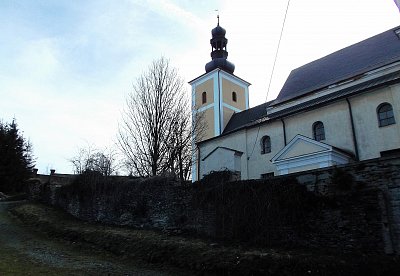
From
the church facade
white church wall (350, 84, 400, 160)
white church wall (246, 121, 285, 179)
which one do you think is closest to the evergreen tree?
the church facade

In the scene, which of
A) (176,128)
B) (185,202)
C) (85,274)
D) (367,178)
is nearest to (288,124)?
(176,128)

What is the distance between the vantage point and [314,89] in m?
22.2

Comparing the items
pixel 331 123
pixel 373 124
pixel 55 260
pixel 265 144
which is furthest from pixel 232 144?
pixel 55 260

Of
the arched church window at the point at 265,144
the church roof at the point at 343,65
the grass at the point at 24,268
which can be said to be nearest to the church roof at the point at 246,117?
the church roof at the point at 343,65

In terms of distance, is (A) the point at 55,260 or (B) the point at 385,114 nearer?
(A) the point at 55,260

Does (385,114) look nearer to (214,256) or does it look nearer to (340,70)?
(340,70)

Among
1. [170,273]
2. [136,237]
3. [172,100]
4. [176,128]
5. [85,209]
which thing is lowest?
[170,273]

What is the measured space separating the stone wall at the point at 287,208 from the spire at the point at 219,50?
72.4ft

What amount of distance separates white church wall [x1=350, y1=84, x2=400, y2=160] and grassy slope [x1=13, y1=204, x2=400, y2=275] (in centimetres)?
1006

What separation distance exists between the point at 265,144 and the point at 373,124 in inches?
272

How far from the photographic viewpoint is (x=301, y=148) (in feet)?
58.8

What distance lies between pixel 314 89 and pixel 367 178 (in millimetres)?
14367

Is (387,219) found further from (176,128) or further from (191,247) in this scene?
(176,128)

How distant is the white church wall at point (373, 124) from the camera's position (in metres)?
16.4
